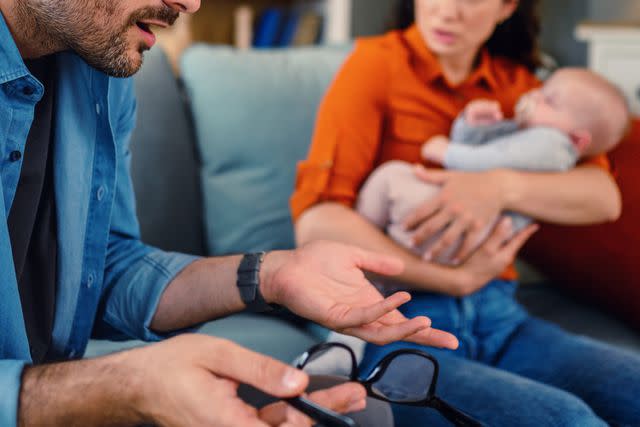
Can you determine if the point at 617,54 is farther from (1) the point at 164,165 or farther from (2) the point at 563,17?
(1) the point at 164,165

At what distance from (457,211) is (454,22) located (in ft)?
0.97

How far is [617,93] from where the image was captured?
1.17 meters

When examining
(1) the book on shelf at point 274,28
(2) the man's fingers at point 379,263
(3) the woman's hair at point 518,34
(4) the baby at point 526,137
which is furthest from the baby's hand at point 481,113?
(1) the book on shelf at point 274,28

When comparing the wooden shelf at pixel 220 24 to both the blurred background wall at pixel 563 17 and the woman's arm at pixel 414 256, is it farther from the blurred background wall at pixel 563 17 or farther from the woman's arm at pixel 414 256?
the woman's arm at pixel 414 256

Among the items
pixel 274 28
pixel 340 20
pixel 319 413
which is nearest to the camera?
pixel 319 413

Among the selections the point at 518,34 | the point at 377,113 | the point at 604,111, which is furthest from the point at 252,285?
the point at 518,34

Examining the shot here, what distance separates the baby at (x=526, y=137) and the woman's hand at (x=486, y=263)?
0.9 inches

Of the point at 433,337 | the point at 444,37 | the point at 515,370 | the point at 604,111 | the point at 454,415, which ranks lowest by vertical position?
the point at 515,370

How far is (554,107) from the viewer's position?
1.16m

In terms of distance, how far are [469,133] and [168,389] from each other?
75cm

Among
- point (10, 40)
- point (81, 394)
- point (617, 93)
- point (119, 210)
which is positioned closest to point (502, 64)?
point (617, 93)

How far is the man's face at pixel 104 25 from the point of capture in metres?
0.69

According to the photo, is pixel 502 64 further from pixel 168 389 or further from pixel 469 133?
pixel 168 389

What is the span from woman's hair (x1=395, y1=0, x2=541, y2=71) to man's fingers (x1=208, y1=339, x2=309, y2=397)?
94cm
